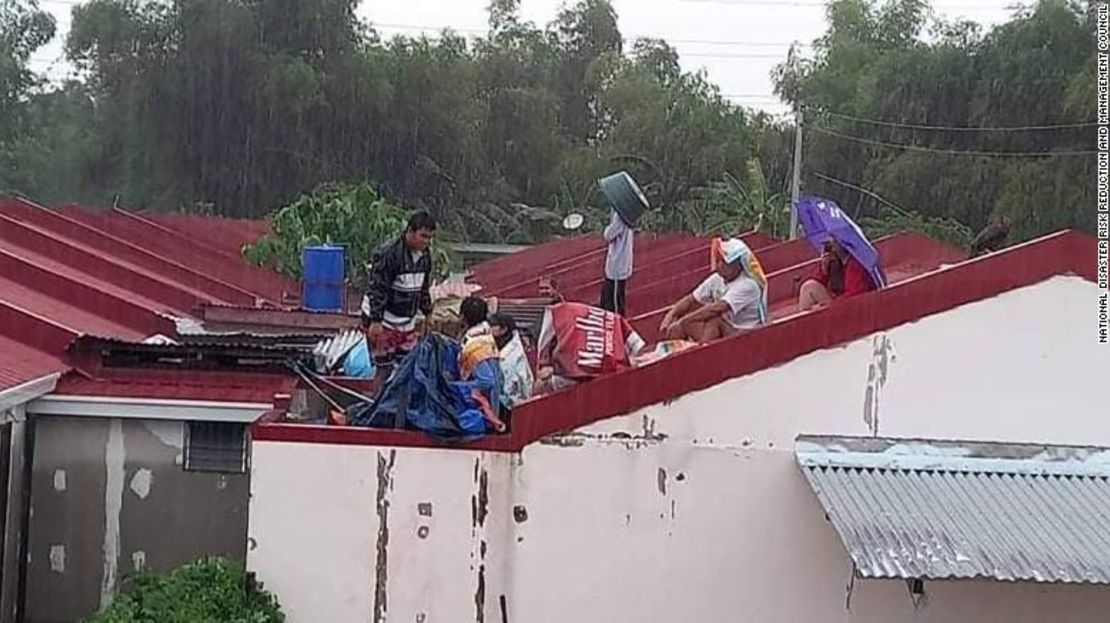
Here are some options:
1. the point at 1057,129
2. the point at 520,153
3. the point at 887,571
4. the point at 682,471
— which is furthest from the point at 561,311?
the point at 520,153

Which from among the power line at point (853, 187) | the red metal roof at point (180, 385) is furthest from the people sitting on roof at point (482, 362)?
the power line at point (853, 187)

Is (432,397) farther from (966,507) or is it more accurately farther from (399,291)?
(966,507)

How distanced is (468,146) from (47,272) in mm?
30572

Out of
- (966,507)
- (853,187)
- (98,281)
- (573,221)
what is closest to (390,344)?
(966,507)

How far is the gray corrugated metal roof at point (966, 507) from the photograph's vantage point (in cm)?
673

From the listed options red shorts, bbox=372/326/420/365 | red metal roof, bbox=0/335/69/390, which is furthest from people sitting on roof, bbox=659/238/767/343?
red metal roof, bbox=0/335/69/390

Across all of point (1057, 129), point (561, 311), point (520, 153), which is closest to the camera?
point (561, 311)

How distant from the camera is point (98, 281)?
15234mm

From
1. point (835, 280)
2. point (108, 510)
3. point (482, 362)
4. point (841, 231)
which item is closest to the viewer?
point (482, 362)

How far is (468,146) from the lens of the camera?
143 ft

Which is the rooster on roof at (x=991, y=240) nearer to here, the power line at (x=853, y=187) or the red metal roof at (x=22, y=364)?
the red metal roof at (x=22, y=364)

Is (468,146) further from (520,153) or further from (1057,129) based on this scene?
(1057,129)

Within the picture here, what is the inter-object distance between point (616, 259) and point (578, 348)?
308 cm

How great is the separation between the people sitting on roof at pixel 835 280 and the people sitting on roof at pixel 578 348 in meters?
1.39
